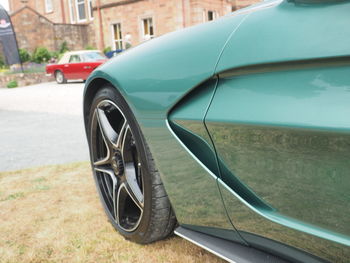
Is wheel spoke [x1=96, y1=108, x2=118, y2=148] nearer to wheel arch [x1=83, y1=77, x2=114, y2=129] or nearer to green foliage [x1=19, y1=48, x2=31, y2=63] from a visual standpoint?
wheel arch [x1=83, y1=77, x2=114, y2=129]

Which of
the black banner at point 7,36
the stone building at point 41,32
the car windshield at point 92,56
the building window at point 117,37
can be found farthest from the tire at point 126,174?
the stone building at point 41,32

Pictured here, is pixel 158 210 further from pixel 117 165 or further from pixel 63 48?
pixel 63 48

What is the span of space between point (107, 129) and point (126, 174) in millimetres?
273

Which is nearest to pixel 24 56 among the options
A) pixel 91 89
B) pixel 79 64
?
pixel 79 64

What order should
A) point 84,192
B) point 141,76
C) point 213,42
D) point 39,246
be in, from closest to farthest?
point 213,42, point 141,76, point 39,246, point 84,192

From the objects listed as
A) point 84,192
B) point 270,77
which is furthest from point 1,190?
point 270,77

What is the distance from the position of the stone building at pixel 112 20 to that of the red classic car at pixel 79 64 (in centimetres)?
180

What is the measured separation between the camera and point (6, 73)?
17.0 meters

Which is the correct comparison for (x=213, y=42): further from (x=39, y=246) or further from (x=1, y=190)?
(x=1, y=190)

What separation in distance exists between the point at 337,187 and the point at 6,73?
18357 millimetres

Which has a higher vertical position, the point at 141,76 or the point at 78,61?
the point at 141,76

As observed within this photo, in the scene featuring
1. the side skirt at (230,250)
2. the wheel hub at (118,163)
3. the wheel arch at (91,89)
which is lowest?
the side skirt at (230,250)

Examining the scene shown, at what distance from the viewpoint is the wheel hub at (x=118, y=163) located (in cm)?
181

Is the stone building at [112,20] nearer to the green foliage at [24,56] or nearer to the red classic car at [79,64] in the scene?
the red classic car at [79,64]
